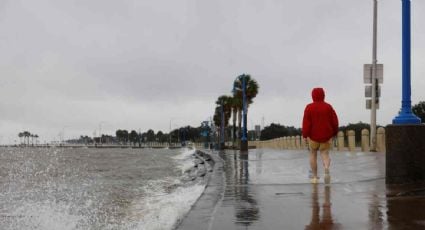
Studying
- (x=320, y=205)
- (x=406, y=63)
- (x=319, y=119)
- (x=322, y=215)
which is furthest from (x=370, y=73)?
(x=322, y=215)

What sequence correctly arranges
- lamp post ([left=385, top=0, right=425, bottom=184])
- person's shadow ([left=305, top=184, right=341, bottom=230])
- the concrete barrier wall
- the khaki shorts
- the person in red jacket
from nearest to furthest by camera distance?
person's shadow ([left=305, top=184, right=341, bottom=230]) < lamp post ([left=385, top=0, right=425, bottom=184]) < the person in red jacket < the khaki shorts < the concrete barrier wall

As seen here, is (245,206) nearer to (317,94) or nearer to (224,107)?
(317,94)

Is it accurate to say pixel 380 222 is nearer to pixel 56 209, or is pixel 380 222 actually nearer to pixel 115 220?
pixel 115 220

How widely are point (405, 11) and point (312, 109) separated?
244 cm

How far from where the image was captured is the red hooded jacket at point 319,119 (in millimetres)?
10203

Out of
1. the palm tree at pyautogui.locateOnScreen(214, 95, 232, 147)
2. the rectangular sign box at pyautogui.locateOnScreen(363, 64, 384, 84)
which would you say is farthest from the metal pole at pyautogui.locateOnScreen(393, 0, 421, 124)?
the palm tree at pyautogui.locateOnScreen(214, 95, 232, 147)

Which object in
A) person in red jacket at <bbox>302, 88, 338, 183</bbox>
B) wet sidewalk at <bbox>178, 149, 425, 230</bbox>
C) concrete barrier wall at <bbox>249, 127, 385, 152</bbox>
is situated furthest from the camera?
concrete barrier wall at <bbox>249, 127, 385, 152</bbox>

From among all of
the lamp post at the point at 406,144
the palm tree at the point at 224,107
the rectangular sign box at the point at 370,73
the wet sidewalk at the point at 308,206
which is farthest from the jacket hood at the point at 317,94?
the palm tree at the point at 224,107

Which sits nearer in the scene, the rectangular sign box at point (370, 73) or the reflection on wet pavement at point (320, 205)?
the reflection on wet pavement at point (320, 205)

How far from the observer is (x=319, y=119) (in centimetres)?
1020

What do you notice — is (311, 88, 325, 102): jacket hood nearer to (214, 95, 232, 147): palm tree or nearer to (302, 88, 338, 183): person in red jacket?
(302, 88, 338, 183): person in red jacket

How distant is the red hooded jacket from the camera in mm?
10203

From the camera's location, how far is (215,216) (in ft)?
20.0

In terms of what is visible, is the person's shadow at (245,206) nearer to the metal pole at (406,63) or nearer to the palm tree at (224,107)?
the metal pole at (406,63)
